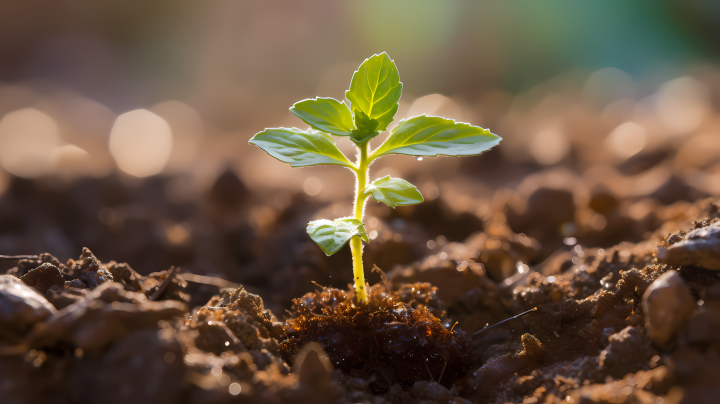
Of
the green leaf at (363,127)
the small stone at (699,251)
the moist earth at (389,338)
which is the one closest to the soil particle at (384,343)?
the moist earth at (389,338)

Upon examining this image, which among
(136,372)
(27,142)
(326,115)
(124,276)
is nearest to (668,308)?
(326,115)

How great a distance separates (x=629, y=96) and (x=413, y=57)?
167 inches

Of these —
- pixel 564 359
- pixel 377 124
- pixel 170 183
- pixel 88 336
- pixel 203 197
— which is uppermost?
pixel 170 183

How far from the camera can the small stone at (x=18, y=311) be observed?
102 cm

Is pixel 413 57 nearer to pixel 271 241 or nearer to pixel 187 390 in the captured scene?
pixel 271 241

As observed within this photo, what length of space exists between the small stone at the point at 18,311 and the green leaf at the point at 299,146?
27.0 inches

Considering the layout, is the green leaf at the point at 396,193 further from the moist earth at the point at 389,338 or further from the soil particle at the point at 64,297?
the soil particle at the point at 64,297

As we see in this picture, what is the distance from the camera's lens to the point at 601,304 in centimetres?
146

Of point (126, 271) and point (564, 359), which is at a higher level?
point (126, 271)

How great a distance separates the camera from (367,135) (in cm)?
145

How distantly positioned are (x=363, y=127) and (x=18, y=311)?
1.04 m

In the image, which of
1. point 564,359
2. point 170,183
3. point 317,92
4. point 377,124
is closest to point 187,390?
point 377,124

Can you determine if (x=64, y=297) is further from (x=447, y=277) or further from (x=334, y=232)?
(x=447, y=277)

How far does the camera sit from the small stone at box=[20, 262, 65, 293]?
53.7 inches
